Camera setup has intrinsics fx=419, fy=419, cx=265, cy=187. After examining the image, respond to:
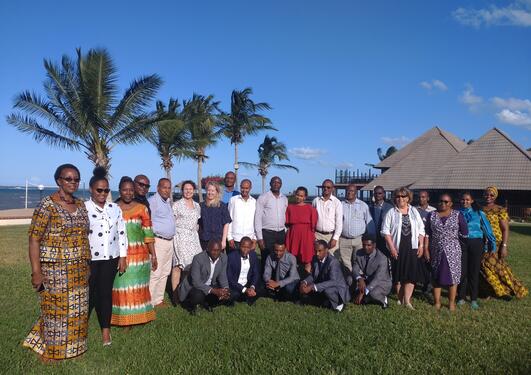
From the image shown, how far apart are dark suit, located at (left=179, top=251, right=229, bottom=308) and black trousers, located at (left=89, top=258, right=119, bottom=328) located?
1481 mm

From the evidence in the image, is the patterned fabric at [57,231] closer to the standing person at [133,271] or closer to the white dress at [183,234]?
the standing person at [133,271]

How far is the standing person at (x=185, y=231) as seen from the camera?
6.27 m

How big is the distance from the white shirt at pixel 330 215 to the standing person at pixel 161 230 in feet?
8.47

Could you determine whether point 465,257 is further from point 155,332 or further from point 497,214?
point 155,332

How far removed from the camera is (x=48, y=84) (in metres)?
14.9

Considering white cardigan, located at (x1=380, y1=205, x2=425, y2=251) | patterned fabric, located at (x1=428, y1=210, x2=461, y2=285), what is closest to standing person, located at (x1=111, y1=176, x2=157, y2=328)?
white cardigan, located at (x1=380, y1=205, x2=425, y2=251)

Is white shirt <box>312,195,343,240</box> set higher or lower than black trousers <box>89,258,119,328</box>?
higher

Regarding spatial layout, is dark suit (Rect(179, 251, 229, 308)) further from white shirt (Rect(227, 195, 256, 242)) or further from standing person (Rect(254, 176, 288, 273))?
standing person (Rect(254, 176, 288, 273))

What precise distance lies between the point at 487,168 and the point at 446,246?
21811 millimetres

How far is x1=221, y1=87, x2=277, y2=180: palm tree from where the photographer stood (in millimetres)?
28266

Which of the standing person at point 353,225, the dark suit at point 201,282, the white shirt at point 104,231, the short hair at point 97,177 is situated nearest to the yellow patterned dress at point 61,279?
the white shirt at point 104,231

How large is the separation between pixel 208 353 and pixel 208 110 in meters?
23.9

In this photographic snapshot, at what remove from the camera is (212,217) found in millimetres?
6480

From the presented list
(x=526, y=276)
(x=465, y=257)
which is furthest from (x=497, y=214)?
(x=526, y=276)
